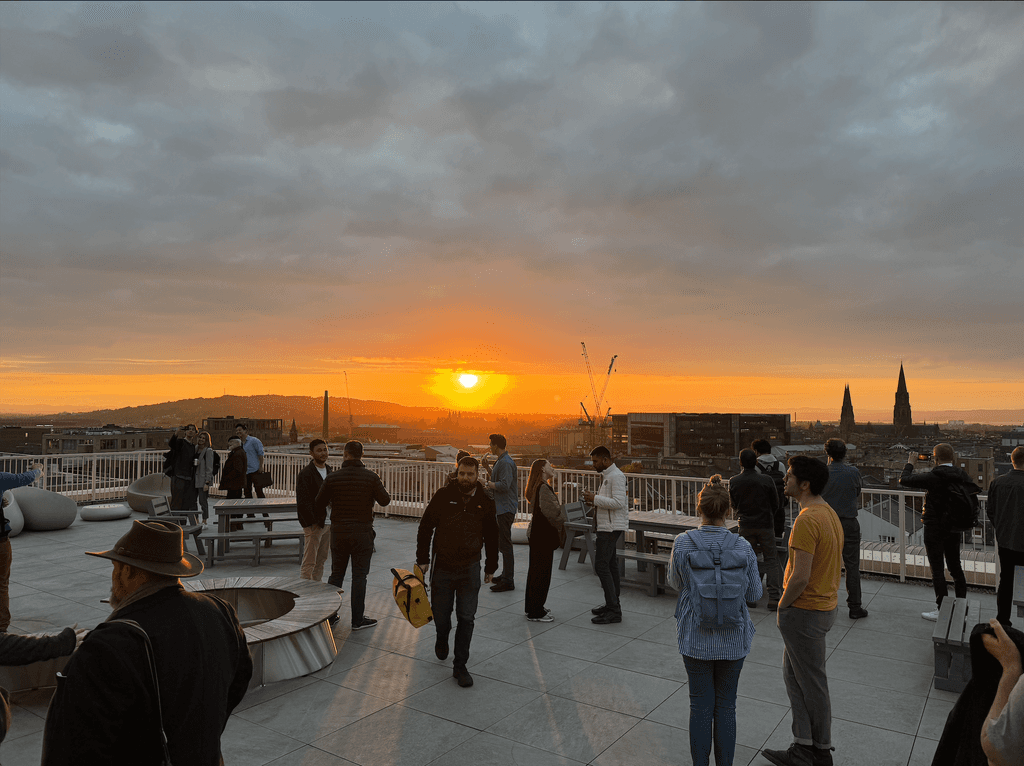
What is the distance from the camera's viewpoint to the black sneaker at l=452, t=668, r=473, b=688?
17.5 ft

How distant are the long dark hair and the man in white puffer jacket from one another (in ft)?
2.57

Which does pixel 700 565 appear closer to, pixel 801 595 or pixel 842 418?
pixel 801 595

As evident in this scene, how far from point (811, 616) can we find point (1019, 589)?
3247 millimetres

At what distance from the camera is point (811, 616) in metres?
3.97

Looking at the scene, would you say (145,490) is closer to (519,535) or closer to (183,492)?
(183,492)

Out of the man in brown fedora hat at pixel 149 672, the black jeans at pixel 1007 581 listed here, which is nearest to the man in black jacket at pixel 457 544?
the man in brown fedora hat at pixel 149 672

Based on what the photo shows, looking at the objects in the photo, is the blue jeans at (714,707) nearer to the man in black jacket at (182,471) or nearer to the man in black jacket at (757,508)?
the man in black jacket at (757,508)

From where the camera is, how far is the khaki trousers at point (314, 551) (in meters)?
7.66

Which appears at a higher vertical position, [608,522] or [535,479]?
[535,479]

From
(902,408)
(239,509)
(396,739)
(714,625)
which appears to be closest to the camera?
(714,625)

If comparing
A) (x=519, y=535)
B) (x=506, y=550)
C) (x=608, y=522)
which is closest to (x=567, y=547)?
(x=506, y=550)

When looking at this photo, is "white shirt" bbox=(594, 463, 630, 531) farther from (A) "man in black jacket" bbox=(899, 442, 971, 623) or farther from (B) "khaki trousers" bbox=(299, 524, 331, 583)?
(B) "khaki trousers" bbox=(299, 524, 331, 583)

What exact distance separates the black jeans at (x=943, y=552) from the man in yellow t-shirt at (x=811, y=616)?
3.70 metres

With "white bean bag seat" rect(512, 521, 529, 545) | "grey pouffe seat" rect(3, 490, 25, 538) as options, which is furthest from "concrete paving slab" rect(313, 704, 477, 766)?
"grey pouffe seat" rect(3, 490, 25, 538)
